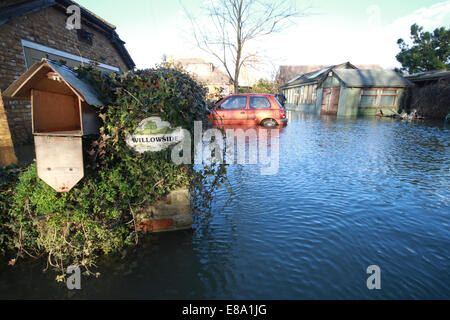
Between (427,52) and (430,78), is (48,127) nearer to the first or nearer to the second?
(430,78)

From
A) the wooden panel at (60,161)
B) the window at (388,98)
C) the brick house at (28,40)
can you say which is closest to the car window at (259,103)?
the brick house at (28,40)

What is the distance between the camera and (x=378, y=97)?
19.2 metres

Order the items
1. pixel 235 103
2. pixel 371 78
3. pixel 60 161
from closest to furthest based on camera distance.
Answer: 1. pixel 60 161
2. pixel 235 103
3. pixel 371 78

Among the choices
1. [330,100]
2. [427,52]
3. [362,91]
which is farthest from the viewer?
[427,52]

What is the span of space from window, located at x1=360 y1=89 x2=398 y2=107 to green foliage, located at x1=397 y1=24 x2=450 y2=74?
1041 cm

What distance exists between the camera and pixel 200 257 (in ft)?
8.11

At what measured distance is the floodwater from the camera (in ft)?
6.68

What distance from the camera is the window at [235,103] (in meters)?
9.39

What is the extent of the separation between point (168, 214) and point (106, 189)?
31.5 inches

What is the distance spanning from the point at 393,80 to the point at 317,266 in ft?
76.6

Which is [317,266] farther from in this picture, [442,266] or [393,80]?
[393,80]

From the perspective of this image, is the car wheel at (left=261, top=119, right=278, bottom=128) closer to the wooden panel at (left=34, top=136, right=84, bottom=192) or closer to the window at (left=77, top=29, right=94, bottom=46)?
the wooden panel at (left=34, top=136, right=84, bottom=192)

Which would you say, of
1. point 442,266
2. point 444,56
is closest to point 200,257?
point 442,266

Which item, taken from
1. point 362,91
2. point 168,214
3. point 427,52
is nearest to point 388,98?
point 362,91
